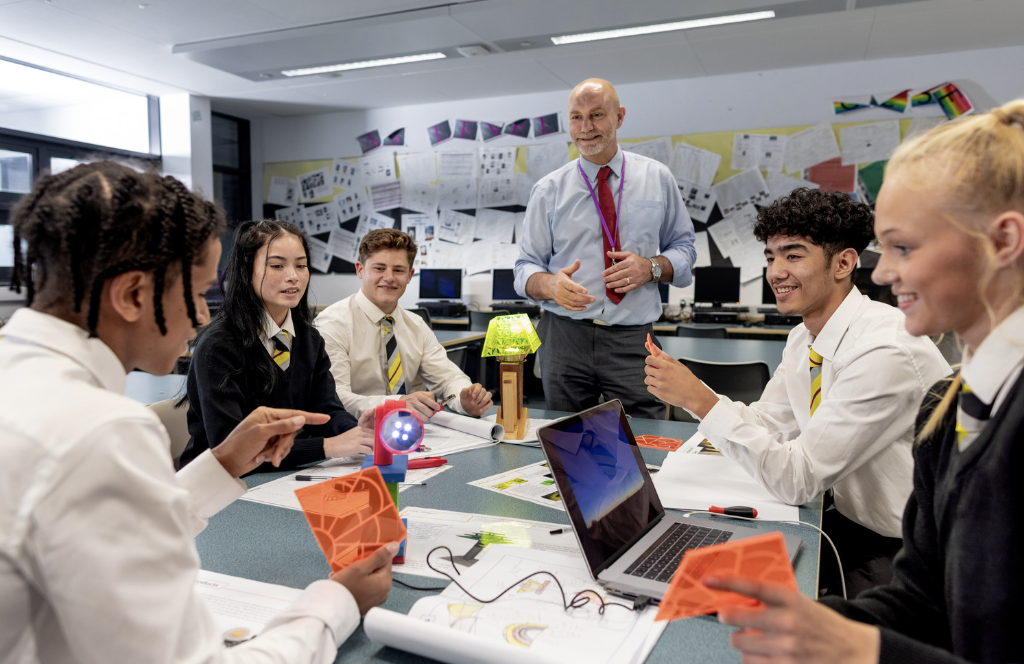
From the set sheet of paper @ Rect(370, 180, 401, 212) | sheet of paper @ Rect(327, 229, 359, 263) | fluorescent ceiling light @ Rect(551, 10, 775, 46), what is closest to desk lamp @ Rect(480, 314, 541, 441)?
fluorescent ceiling light @ Rect(551, 10, 775, 46)

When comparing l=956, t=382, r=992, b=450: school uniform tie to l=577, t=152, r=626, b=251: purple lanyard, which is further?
l=577, t=152, r=626, b=251: purple lanyard

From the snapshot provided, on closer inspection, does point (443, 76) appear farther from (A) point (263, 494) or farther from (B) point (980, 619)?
(B) point (980, 619)

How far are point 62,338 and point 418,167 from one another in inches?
252

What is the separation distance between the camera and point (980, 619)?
2.40ft

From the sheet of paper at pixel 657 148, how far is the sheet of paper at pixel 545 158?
0.59 meters

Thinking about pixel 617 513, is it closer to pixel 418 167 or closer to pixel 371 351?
pixel 371 351

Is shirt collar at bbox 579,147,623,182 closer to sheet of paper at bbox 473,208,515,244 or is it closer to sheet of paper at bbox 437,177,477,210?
sheet of paper at bbox 473,208,515,244

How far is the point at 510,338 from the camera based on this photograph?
188 centimetres

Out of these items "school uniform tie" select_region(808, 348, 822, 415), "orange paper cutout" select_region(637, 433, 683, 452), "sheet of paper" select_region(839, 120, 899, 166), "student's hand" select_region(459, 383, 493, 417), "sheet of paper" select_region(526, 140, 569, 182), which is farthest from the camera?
"sheet of paper" select_region(526, 140, 569, 182)

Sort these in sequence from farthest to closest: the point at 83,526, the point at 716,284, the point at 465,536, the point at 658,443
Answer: the point at 716,284 < the point at 658,443 < the point at 465,536 < the point at 83,526

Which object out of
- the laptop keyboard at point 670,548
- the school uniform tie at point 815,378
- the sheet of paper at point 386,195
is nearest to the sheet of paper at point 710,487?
the laptop keyboard at point 670,548

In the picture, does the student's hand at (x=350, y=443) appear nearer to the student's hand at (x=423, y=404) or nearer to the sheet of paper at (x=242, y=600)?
the student's hand at (x=423, y=404)

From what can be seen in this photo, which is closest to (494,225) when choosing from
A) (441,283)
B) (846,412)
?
(441,283)

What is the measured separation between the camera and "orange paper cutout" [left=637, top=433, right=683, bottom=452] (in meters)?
1.81
